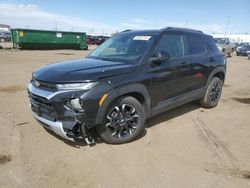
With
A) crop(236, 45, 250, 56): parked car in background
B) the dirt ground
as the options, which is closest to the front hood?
the dirt ground

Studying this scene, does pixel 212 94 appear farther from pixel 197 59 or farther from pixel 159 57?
pixel 159 57

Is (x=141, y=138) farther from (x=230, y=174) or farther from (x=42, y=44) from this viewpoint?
(x=42, y=44)

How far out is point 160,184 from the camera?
290 cm

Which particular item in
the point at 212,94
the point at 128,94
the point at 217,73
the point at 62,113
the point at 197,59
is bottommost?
the point at 212,94

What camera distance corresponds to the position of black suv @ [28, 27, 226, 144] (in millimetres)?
3279

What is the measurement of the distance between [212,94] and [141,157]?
313 cm

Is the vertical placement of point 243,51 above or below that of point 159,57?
below

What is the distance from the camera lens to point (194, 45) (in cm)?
511

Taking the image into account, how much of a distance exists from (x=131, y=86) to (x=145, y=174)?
4.34 ft

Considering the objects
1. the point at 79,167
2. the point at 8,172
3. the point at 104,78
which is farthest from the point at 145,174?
the point at 8,172

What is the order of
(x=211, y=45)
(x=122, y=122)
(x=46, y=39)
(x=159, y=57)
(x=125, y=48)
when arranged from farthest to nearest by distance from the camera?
1. (x=46, y=39)
2. (x=211, y=45)
3. (x=125, y=48)
4. (x=159, y=57)
5. (x=122, y=122)

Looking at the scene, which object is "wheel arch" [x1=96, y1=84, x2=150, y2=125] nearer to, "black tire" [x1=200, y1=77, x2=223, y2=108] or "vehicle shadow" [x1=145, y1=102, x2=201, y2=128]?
"vehicle shadow" [x1=145, y1=102, x2=201, y2=128]

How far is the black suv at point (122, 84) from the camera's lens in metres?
3.28

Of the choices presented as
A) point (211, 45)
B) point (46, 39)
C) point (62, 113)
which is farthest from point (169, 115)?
point (46, 39)
